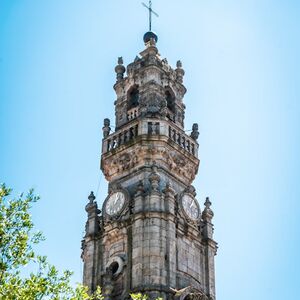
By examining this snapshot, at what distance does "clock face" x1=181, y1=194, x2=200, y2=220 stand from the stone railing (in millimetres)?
3296

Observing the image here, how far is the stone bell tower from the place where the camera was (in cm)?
3962

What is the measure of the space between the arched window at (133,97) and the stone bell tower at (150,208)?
0.23 ft

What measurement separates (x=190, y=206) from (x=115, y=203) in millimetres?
4347

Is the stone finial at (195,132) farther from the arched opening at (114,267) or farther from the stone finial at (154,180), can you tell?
the arched opening at (114,267)

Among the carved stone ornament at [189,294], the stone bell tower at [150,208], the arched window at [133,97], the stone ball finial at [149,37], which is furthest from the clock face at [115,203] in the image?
the stone ball finial at [149,37]

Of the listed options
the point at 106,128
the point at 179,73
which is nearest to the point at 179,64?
the point at 179,73

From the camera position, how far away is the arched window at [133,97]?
1908 inches

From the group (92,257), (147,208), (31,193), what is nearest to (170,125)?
(147,208)

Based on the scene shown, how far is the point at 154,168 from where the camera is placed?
42969 mm

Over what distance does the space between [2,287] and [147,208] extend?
18.1m

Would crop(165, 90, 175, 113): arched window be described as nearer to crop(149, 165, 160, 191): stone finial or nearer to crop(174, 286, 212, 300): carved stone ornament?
crop(149, 165, 160, 191): stone finial

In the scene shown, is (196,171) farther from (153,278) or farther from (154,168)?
(153,278)

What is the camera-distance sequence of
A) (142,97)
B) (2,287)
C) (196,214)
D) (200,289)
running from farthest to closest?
(142,97) < (196,214) < (200,289) < (2,287)

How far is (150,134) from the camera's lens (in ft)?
145
